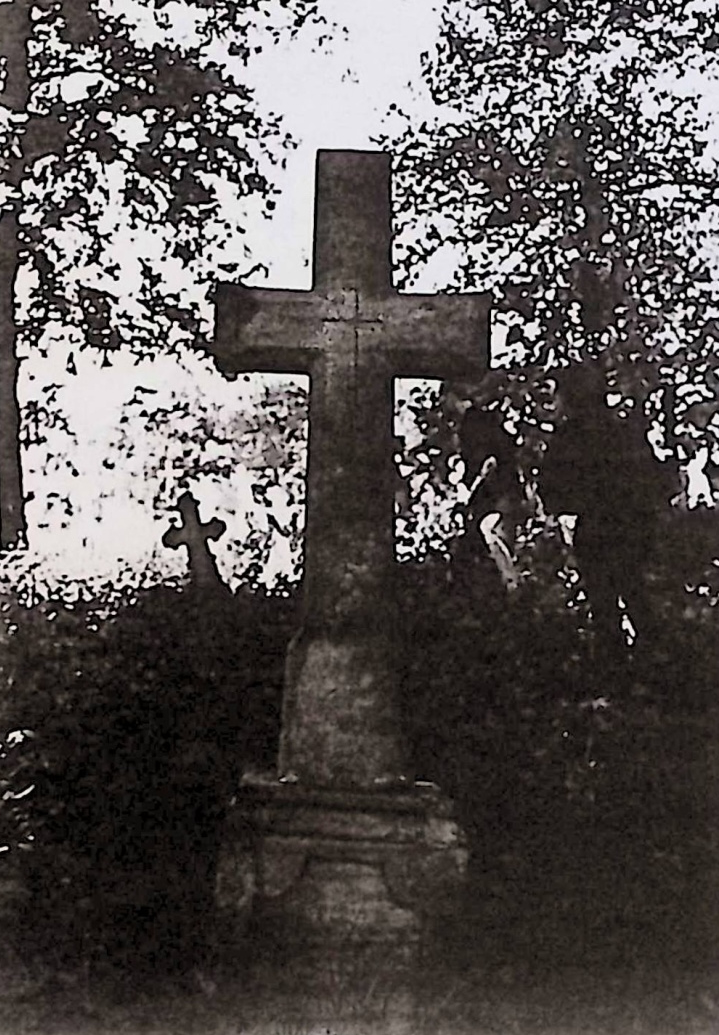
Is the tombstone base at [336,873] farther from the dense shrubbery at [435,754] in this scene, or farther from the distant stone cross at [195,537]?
the distant stone cross at [195,537]

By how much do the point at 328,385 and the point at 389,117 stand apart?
42 centimetres

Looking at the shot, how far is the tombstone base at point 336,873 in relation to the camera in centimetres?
187

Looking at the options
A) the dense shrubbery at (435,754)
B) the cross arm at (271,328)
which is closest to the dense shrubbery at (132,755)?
the dense shrubbery at (435,754)

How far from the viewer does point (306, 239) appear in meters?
2.07

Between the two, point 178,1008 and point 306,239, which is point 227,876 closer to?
point 178,1008

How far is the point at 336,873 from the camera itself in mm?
1880

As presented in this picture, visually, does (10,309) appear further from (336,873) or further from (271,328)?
(336,873)

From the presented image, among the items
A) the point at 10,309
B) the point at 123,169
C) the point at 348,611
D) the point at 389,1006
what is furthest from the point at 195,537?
the point at 389,1006

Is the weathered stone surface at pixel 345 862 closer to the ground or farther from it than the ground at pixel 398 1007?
farther from it

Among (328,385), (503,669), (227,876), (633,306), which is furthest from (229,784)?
(633,306)

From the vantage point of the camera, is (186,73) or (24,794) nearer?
(24,794)

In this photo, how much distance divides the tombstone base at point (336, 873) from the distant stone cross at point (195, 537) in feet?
0.96

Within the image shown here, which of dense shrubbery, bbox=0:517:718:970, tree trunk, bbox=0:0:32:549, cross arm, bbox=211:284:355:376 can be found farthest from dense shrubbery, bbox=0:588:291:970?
cross arm, bbox=211:284:355:376

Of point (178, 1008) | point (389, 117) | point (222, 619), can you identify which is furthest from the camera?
point (389, 117)
